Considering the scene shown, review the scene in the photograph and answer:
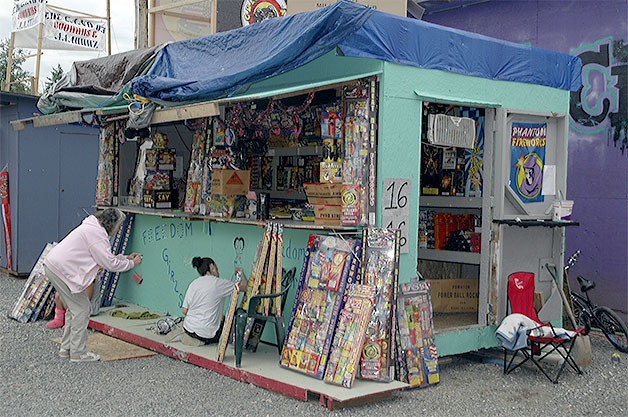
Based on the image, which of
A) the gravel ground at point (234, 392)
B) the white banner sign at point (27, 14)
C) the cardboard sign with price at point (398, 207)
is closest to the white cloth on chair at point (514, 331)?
the gravel ground at point (234, 392)

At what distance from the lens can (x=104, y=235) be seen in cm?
775

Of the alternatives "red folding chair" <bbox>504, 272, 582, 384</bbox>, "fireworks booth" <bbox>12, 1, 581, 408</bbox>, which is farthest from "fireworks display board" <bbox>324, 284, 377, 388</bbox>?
"red folding chair" <bbox>504, 272, 582, 384</bbox>

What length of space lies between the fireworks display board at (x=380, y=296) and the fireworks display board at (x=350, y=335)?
4.3 inches

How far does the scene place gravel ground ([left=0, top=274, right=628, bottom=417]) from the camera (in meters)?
6.10

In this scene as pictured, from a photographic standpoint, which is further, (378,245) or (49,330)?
(49,330)

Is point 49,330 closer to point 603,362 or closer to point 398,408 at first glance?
point 398,408

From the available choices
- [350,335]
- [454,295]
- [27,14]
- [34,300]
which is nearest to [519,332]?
[454,295]

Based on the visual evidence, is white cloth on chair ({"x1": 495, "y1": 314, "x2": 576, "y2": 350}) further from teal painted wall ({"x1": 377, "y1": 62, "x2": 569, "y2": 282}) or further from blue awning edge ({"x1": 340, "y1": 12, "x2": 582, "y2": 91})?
blue awning edge ({"x1": 340, "y1": 12, "x2": 582, "y2": 91})

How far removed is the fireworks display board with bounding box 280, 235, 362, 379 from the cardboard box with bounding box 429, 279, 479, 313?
2055 mm

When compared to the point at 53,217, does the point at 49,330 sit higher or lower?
lower

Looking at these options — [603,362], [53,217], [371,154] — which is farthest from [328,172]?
[53,217]

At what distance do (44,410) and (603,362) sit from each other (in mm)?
5511

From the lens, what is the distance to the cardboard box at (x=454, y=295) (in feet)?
27.6

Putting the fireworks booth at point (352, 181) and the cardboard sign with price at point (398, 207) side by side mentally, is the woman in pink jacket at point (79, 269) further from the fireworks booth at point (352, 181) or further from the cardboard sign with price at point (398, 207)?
the cardboard sign with price at point (398, 207)
